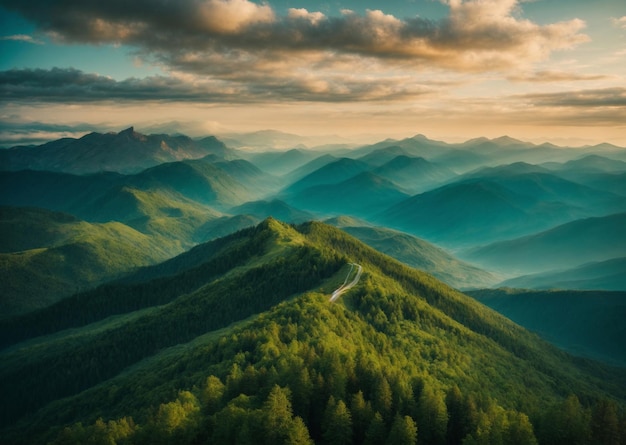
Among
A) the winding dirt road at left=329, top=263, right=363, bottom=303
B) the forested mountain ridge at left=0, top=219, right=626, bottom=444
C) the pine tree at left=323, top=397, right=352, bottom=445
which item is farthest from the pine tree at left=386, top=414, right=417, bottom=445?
the winding dirt road at left=329, top=263, right=363, bottom=303

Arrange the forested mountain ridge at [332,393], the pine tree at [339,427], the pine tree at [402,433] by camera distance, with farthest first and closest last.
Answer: the forested mountain ridge at [332,393] < the pine tree at [339,427] < the pine tree at [402,433]

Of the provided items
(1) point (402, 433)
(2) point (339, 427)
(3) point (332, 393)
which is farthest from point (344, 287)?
(1) point (402, 433)

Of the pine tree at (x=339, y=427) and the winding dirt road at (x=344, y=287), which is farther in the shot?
the winding dirt road at (x=344, y=287)

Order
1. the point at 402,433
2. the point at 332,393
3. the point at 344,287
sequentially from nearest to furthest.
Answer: the point at 402,433 < the point at 332,393 < the point at 344,287

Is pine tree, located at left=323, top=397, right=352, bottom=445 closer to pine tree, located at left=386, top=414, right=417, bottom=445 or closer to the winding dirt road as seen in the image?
pine tree, located at left=386, top=414, right=417, bottom=445

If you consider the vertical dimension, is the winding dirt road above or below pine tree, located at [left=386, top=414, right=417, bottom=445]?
below

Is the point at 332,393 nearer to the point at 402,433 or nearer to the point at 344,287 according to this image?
the point at 402,433

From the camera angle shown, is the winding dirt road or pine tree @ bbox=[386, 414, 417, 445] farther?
the winding dirt road

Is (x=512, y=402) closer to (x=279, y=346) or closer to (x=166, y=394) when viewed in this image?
(x=279, y=346)

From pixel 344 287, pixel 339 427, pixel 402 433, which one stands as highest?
pixel 402 433

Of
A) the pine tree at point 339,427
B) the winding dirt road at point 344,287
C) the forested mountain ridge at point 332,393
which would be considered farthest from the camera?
the winding dirt road at point 344,287

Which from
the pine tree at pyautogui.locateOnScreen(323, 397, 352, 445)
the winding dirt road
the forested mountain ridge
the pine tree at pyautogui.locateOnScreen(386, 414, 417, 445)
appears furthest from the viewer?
the winding dirt road

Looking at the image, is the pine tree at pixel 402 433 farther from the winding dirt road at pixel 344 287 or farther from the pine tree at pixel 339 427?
the winding dirt road at pixel 344 287

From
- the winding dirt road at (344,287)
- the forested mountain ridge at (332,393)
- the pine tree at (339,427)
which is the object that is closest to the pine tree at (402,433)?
the forested mountain ridge at (332,393)
